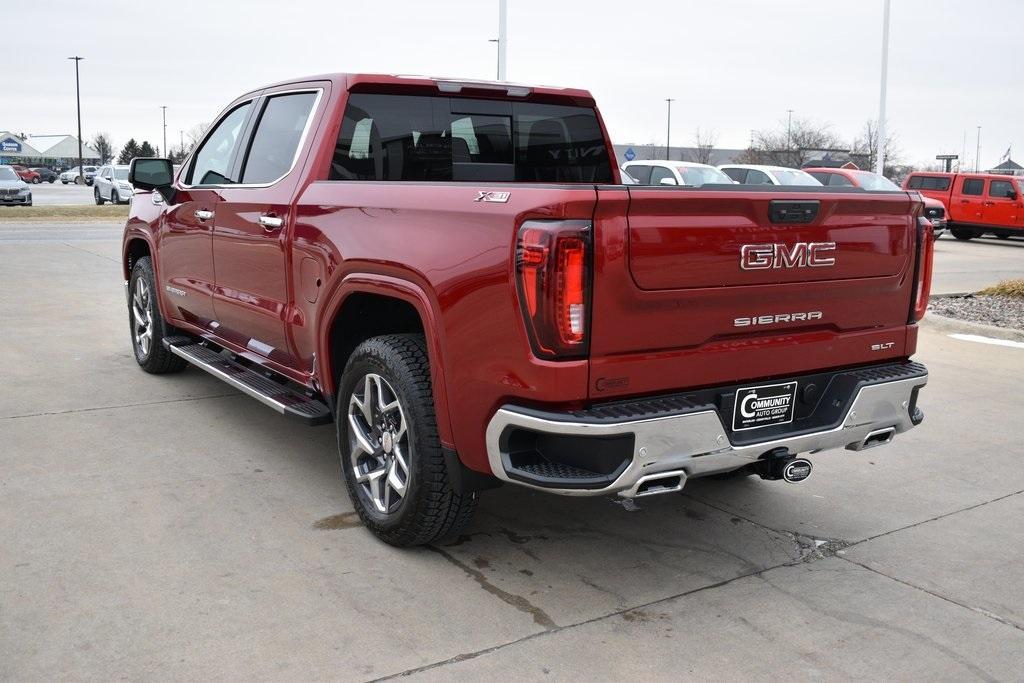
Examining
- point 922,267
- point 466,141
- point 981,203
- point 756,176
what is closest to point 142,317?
point 466,141

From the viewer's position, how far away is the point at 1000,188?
2620cm

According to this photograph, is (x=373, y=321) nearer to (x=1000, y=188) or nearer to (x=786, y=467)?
(x=786, y=467)

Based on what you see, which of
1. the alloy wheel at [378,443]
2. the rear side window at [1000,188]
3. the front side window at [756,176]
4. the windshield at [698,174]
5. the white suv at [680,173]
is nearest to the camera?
the alloy wheel at [378,443]

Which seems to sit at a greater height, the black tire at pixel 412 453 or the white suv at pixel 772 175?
the white suv at pixel 772 175

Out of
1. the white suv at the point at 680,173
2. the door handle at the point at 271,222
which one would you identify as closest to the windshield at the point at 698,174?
the white suv at the point at 680,173

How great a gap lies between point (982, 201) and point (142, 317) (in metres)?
Answer: 24.7

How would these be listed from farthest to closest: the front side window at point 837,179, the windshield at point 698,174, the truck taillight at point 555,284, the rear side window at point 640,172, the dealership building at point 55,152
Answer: the dealership building at point 55,152, the front side window at point 837,179, the rear side window at point 640,172, the windshield at point 698,174, the truck taillight at point 555,284

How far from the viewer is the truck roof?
4.76 m

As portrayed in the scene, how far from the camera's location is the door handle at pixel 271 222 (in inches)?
184

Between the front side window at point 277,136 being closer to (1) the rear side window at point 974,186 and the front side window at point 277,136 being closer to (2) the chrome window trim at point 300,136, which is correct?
(2) the chrome window trim at point 300,136

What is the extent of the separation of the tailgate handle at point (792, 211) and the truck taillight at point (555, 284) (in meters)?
0.77

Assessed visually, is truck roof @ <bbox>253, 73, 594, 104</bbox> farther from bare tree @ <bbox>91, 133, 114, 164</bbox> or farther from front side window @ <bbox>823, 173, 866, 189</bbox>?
bare tree @ <bbox>91, 133, 114, 164</bbox>

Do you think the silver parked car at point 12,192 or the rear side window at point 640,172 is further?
the silver parked car at point 12,192

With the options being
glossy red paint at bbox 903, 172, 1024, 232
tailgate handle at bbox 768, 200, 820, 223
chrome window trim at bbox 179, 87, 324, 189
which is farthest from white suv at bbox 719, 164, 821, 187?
tailgate handle at bbox 768, 200, 820, 223
